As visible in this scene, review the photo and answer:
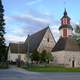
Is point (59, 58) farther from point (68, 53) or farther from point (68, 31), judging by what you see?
point (68, 31)

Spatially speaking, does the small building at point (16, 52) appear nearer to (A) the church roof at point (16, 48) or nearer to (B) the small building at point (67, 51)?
(A) the church roof at point (16, 48)

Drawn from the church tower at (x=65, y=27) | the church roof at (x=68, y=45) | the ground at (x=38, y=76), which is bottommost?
the ground at (x=38, y=76)

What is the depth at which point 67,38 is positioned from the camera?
9550 centimetres

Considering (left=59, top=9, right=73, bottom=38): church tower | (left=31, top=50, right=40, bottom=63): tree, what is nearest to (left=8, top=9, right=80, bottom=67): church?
(left=59, top=9, right=73, bottom=38): church tower

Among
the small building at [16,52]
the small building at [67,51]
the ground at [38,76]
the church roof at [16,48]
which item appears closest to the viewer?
the ground at [38,76]

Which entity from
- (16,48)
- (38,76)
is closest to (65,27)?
(16,48)

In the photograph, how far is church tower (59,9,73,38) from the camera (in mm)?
98969

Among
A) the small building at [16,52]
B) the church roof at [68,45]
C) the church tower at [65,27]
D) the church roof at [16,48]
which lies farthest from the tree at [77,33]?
the church roof at [16,48]

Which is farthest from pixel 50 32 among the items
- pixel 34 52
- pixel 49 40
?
pixel 34 52

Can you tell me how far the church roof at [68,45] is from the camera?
90.0 meters

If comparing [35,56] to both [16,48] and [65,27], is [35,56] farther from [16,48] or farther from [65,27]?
[16,48]

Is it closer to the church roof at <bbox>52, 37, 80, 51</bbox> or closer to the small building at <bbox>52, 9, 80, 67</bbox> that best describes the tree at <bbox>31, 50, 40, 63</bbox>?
the small building at <bbox>52, 9, 80, 67</bbox>

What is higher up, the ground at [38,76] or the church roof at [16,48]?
the church roof at [16,48]

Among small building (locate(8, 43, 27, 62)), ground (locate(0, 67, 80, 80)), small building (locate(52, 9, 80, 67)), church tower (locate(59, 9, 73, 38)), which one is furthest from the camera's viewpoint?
small building (locate(8, 43, 27, 62))
